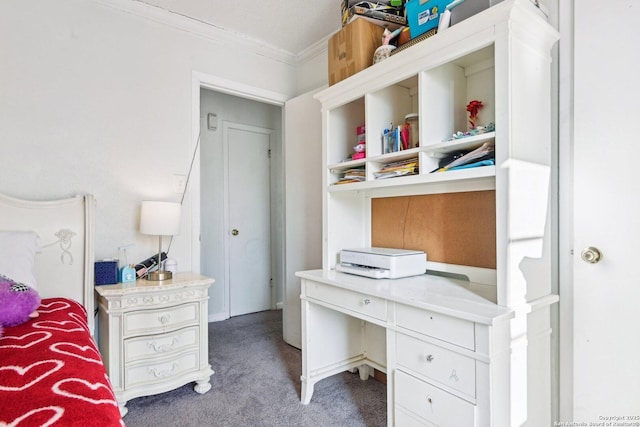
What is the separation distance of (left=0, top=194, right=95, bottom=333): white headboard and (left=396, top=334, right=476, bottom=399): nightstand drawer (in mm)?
1800

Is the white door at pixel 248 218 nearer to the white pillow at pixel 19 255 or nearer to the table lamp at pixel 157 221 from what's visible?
the table lamp at pixel 157 221

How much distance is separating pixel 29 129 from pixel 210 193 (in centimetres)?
179

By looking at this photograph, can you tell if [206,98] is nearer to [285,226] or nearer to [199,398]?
[285,226]

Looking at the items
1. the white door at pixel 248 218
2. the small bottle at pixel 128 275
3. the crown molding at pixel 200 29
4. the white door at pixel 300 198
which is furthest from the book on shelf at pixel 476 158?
the white door at pixel 248 218

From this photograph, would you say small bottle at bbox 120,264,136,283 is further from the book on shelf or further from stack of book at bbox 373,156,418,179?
the book on shelf

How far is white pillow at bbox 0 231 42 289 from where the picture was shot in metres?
1.65

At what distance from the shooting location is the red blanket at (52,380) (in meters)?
0.77

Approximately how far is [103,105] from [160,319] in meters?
1.43

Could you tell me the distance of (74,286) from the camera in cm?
203

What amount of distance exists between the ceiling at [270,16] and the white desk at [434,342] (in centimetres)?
183

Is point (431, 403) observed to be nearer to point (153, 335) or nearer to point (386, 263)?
point (386, 263)

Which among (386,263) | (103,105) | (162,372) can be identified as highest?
(103,105)

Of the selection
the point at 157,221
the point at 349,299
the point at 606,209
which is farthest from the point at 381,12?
the point at 157,221

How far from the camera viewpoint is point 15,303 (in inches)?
52.6
